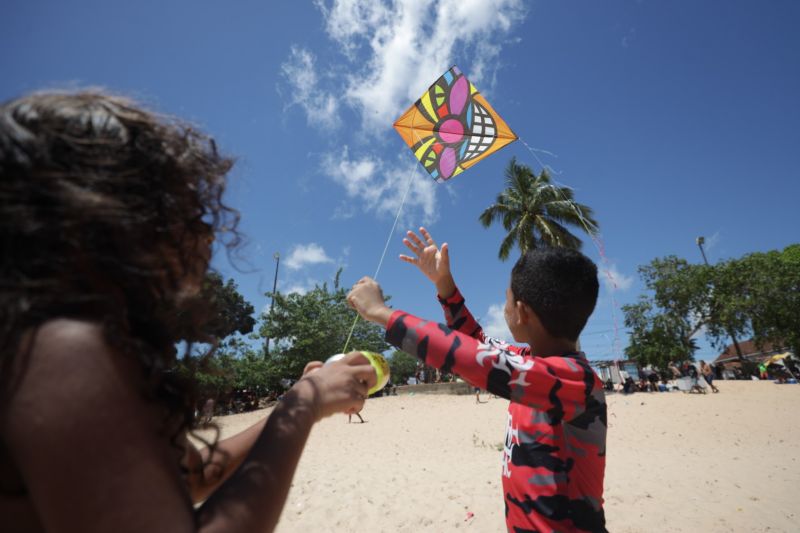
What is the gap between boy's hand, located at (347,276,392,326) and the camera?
1.91 m

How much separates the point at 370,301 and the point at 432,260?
33.1 inches

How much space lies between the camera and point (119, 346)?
73cm

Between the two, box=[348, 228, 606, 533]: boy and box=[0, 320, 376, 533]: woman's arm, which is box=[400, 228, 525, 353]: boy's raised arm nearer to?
box=[348, 228, 606, 533]: boy

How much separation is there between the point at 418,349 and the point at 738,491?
7.28 metres

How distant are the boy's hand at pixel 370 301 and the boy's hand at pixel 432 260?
27.2 inches

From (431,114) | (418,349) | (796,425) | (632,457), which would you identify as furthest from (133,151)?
(796,425)

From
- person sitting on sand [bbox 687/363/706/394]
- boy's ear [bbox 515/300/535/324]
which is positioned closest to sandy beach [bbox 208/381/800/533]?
boy's ear [bbox 515/300/535/324]

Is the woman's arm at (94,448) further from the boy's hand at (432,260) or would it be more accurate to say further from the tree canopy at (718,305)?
the tree canopy at (718,305)

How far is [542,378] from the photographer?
65.0 inches

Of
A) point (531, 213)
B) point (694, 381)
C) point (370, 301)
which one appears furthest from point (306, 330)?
point (370, 301)

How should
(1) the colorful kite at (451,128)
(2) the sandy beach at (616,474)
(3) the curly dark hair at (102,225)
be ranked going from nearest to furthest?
(3) the curly dark hair at (102,225), (2) the sandy beach at (616,474), (1) the colorful kite at (451,128)

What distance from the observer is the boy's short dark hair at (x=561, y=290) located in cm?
197

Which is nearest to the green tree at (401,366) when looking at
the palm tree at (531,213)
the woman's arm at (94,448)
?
the palm tree at (531,213)

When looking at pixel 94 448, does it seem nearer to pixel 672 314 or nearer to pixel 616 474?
pixel 616 474
